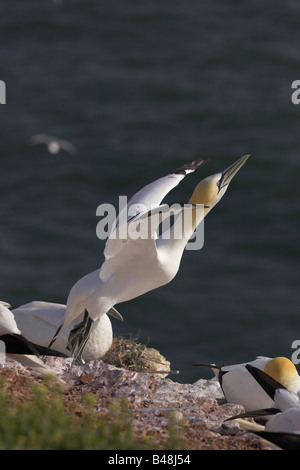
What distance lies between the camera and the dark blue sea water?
1582 cm

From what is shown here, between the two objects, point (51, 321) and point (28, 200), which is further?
point (28, 200)

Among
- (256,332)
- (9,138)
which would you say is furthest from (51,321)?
(9,138)

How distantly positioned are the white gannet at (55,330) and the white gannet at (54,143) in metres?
10.2

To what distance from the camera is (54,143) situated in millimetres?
18766

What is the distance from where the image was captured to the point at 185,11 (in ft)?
72.5

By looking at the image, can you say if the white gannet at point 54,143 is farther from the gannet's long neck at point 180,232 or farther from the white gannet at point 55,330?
the gannet's long neck at point 180,232

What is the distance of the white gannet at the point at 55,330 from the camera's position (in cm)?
843

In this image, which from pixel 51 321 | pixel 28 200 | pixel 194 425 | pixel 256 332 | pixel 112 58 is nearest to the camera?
pixel 194 425

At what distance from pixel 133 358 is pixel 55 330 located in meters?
0.65

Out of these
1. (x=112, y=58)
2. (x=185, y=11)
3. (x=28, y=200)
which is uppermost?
(x=185, y=11)

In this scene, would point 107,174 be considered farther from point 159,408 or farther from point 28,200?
point 159,408

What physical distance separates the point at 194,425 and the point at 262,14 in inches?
667

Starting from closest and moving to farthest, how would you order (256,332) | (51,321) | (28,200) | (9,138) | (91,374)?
(91,374), (51,321), (256,332), (28,200), (9,138)

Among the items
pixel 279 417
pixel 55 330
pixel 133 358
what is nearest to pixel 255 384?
pixel 133 358
